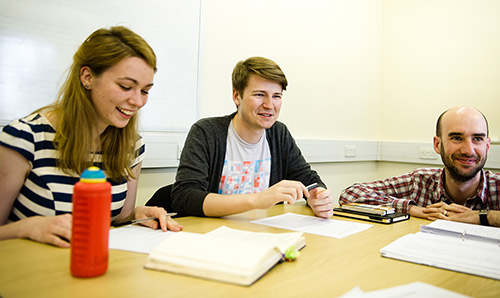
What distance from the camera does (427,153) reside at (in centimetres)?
331

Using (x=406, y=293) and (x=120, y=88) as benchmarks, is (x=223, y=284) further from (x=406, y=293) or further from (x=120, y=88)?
(x=120, y=88)

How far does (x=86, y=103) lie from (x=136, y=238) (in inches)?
19.6

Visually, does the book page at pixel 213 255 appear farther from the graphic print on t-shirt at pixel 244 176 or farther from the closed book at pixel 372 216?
the graphic print on t-shirt at pixel 244 176

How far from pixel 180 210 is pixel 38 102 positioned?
0.88 meters

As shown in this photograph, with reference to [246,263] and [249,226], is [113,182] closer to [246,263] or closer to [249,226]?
[249,226]

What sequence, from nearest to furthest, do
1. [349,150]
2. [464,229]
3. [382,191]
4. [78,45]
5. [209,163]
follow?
[464,229]
[209,163]
[78,45]
[382,191]
[349,150]

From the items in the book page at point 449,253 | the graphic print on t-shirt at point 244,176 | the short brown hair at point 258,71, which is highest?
the short brown hair at point 258,71

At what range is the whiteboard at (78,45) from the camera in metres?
1.74

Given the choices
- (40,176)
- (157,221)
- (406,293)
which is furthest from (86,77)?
(406,293)

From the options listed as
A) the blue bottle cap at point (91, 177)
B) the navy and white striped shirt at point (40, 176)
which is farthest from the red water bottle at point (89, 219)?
the navy and white striped shirt at point (40, 176)

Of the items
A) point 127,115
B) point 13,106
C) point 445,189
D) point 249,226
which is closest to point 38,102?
point 13,106

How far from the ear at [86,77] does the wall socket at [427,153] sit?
282 centimetres

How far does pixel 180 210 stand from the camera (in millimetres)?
1536

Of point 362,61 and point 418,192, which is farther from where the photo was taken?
point 362,61
